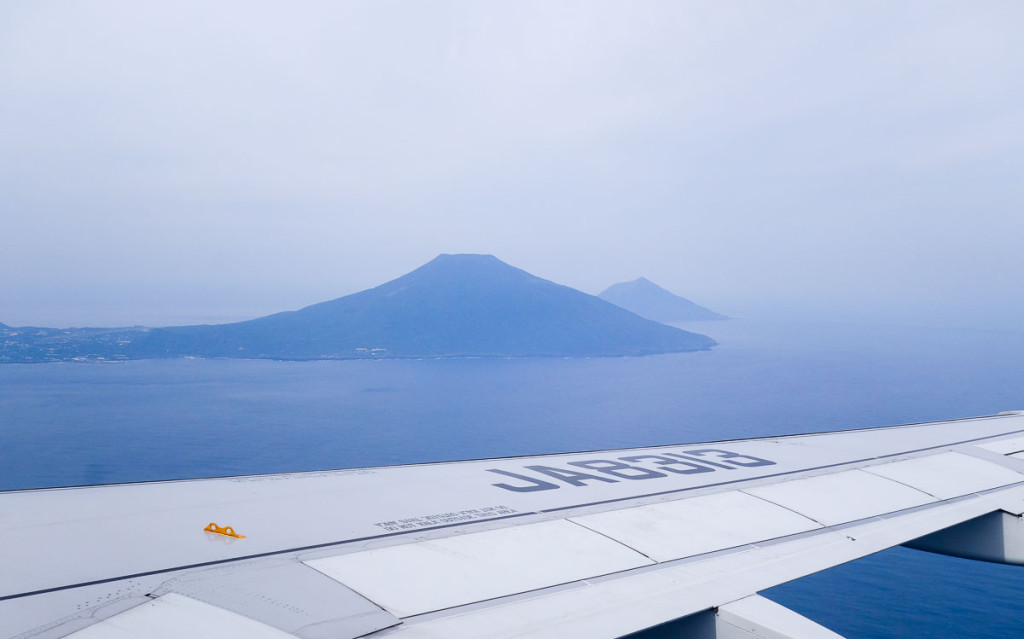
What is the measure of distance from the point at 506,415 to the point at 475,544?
5065 cm

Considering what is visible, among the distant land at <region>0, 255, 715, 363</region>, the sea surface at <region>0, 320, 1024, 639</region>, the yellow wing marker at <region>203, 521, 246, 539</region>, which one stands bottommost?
the sea surface at <region>0, 320, 1024, 639</region>

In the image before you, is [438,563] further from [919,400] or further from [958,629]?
[919,400]

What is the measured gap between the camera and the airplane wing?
2.38m

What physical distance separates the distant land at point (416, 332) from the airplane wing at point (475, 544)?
311ft

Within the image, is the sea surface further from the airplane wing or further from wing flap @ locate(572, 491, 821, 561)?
wing flap @ locate(572, 491, 821, 561)

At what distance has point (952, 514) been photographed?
4461mm

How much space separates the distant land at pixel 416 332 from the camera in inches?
3568

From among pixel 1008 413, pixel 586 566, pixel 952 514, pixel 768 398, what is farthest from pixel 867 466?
pixel 768 398

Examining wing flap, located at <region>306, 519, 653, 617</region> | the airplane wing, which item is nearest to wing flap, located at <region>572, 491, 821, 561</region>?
the airplane wing

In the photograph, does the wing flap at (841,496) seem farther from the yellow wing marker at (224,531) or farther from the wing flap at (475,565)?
the yellow wing marker at (224,531)

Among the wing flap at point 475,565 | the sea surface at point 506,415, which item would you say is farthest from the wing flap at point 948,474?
the sea surface at point 506,415

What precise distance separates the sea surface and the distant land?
7954 mm

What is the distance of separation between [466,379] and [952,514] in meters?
73.8

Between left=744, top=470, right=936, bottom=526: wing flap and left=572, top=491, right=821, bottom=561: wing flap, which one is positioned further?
left=744, top=470, right=936, bottom=526: wing flap
